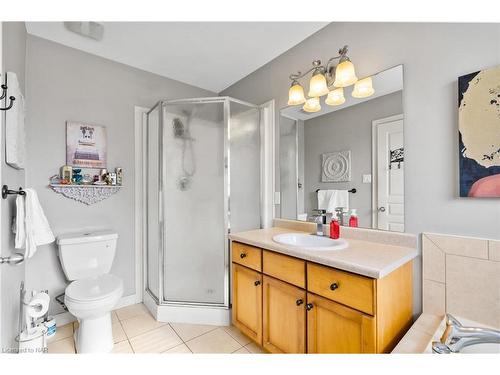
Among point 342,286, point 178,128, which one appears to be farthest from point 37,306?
point 342,286

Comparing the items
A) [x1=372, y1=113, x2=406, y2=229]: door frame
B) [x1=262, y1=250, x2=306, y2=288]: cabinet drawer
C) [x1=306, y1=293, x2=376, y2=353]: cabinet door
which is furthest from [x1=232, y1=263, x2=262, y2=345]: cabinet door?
[x1=372, y1=113, x2=406, y2=229]: door frame

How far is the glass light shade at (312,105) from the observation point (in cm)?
172

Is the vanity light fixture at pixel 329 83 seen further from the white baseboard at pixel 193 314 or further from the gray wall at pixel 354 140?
the white baseboard at pixel 193 314

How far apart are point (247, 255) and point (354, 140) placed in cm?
107

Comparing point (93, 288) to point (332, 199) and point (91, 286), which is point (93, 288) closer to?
point (91, 286)

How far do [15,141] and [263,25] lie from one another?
5.64 feet

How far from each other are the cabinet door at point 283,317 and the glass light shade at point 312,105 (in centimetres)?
127

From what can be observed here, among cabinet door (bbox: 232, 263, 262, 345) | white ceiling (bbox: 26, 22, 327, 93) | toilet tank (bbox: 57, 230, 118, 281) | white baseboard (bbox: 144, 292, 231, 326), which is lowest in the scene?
white baseboard (bbox: 144, 292, 231, 326)

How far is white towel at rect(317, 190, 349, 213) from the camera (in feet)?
5.18

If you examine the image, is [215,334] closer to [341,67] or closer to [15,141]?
[15,141]

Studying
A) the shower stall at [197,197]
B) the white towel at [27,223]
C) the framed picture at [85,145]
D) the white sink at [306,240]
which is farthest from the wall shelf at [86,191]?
the white sink at [306,240]

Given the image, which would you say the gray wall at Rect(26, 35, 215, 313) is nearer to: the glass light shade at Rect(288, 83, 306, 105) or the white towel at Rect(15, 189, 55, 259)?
the white towel at Rect(15, 189, 55, 259)

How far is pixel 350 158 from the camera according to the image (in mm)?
1538

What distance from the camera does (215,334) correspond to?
5.67 feet
